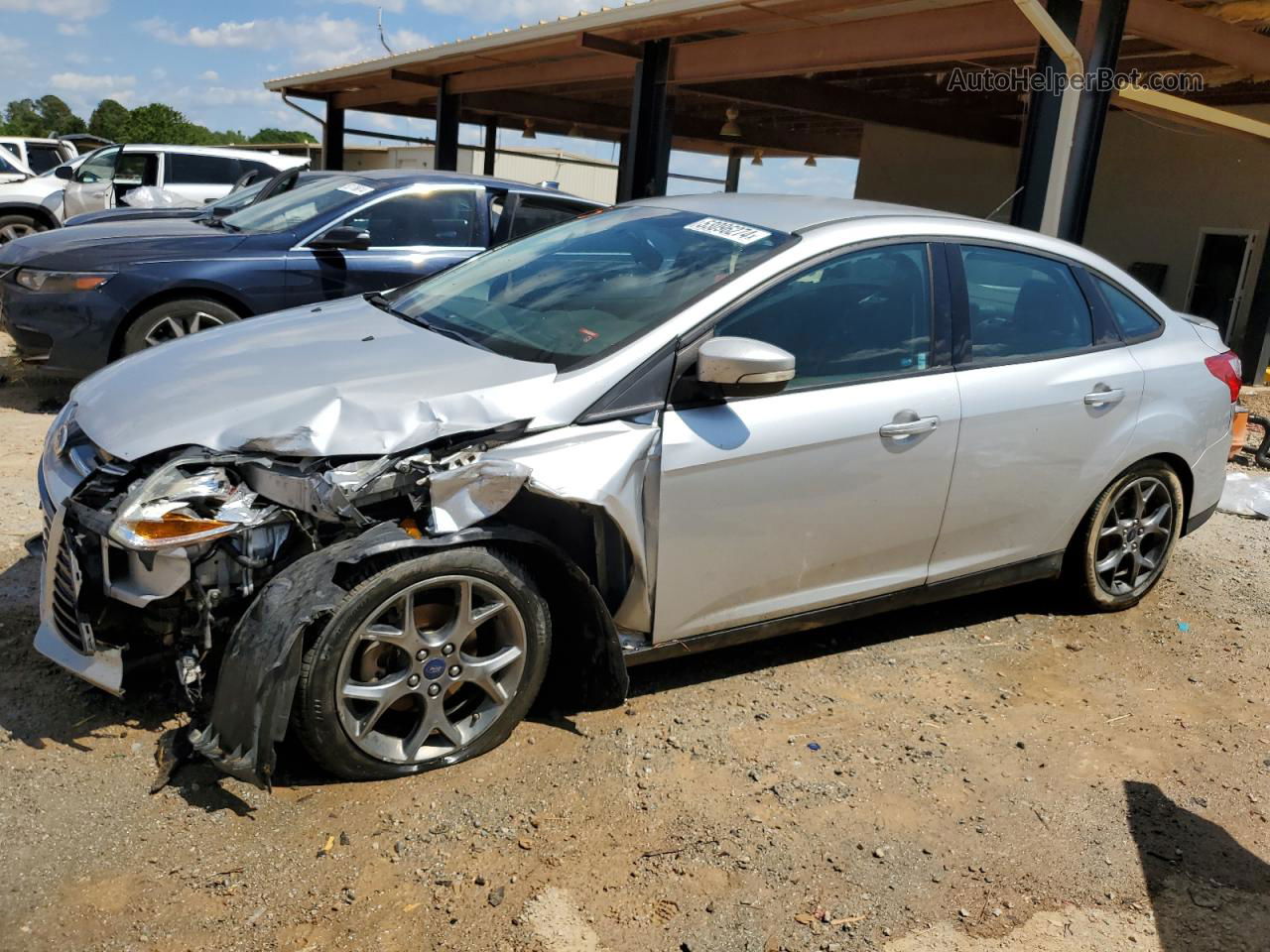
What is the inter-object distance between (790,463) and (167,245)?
5155 mm

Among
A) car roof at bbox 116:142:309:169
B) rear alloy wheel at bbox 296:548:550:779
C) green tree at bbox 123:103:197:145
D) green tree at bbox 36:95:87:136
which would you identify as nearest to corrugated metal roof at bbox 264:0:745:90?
car roof at bbox 116:142:309:169

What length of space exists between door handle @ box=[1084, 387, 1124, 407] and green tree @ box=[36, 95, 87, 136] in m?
87.3

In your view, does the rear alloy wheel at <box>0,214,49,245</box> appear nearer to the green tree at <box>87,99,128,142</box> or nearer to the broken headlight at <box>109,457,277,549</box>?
the broken headlight at <box>109,457,277,549</box>

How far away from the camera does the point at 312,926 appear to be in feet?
8.14

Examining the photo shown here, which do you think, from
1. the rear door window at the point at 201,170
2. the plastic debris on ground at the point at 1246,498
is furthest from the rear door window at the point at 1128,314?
Result: the rear door window at the point at 201,170

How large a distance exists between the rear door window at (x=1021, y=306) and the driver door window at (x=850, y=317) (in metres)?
0.26

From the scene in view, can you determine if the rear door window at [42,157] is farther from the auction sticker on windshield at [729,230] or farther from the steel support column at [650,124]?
the auction sticker on windshield at [729,230]

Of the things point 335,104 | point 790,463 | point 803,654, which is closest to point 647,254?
point 790,463

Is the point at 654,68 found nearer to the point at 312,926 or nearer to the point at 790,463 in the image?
the point at 790,463

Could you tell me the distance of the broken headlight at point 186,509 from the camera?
8.90ft

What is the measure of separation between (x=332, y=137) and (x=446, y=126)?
555cm

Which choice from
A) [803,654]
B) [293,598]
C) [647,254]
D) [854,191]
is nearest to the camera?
[293,598]

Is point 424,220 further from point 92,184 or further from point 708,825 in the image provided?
point 92,184

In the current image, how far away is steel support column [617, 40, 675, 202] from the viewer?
11.2m
